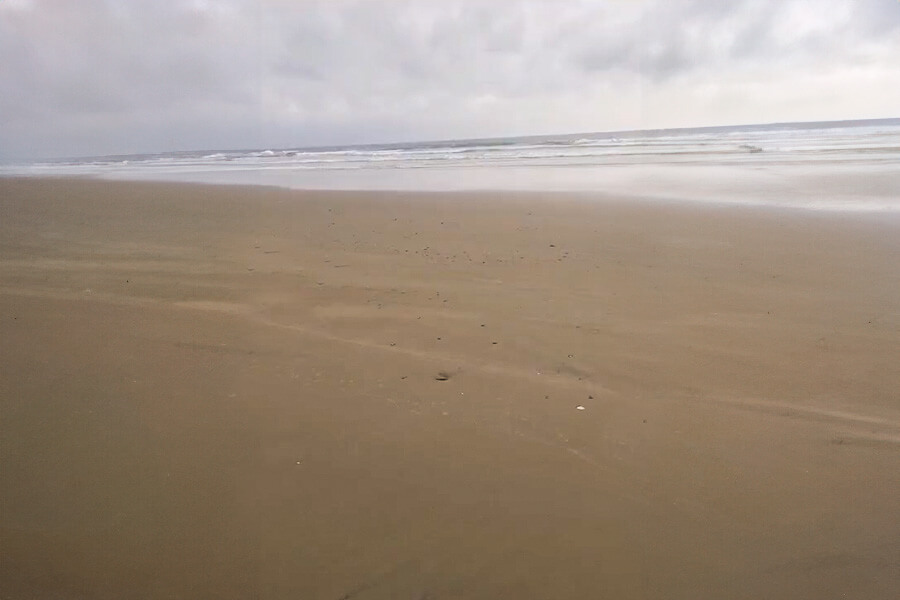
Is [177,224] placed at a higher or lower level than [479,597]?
higher

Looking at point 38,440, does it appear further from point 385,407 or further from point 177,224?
point 177,224

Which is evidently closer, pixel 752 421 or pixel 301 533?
pixel 301 533

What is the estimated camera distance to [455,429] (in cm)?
325

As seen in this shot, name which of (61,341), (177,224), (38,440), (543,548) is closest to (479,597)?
(543,548)

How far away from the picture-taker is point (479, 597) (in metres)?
2.11

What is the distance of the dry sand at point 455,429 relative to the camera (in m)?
2.26

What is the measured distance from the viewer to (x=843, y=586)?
84.9 inches

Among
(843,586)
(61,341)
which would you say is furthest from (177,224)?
(843,586)

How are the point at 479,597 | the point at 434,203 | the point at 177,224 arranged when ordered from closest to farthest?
the point at 479,597, the point at 177,224, the point at 434,203

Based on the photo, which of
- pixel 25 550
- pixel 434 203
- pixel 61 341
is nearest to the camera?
pixel 25 550

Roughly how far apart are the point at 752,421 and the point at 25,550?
3.99m

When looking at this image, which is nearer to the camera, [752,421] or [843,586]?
[843,586]

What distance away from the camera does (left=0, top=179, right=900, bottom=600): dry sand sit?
2.26 meters

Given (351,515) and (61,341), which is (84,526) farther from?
(61,341)
